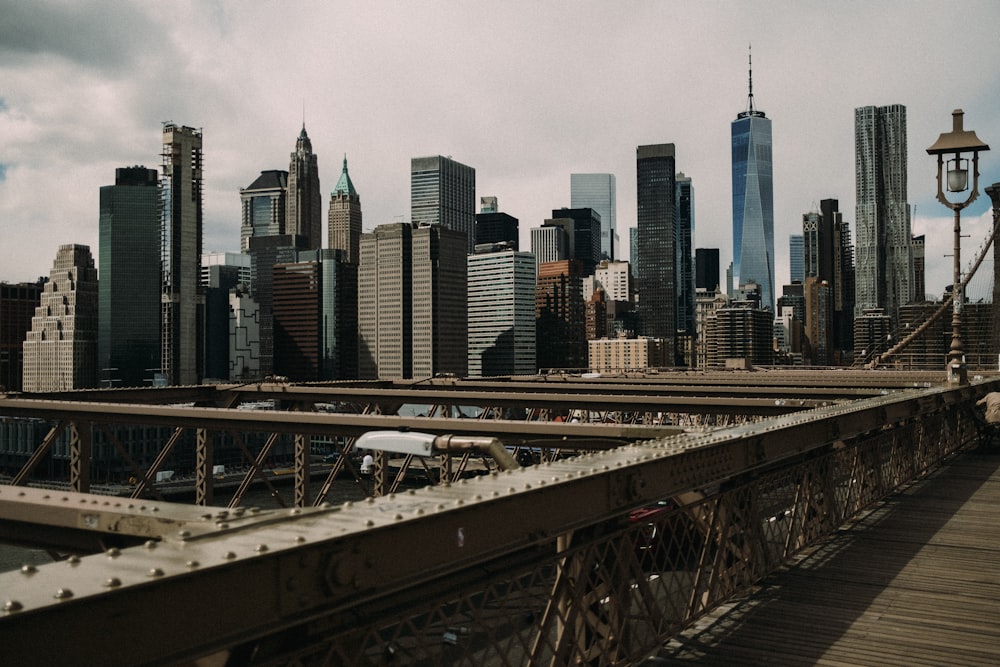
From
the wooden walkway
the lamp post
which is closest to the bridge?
the wooden walkway

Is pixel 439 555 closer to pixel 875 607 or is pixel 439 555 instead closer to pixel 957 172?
pixel 875 607

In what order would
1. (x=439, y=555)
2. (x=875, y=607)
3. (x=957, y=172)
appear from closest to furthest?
(x=439, y=555) < (x=875, y=607) < (x=957, y=172)

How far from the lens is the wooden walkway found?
257 inches

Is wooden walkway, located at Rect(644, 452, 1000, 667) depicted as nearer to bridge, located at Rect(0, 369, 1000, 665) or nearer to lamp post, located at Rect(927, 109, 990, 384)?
bridge, located at Rect(0, 369, 1000, 665)

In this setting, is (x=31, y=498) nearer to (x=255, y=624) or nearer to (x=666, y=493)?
(x=255, y=624)

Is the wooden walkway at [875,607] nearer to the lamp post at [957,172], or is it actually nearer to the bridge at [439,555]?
the bridge at [439,555]

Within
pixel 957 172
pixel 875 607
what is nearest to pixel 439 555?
pixel 875 607

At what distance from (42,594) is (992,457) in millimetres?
20731

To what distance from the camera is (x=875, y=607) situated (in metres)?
7.69

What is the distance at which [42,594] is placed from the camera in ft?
9.07

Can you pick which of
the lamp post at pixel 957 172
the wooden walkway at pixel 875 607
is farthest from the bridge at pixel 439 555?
the lamp post at pixel 957 172

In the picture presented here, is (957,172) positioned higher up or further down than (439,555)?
higher up

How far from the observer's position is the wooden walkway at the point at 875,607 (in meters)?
6.53

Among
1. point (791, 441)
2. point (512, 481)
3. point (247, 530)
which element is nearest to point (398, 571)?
point (247, 530)
